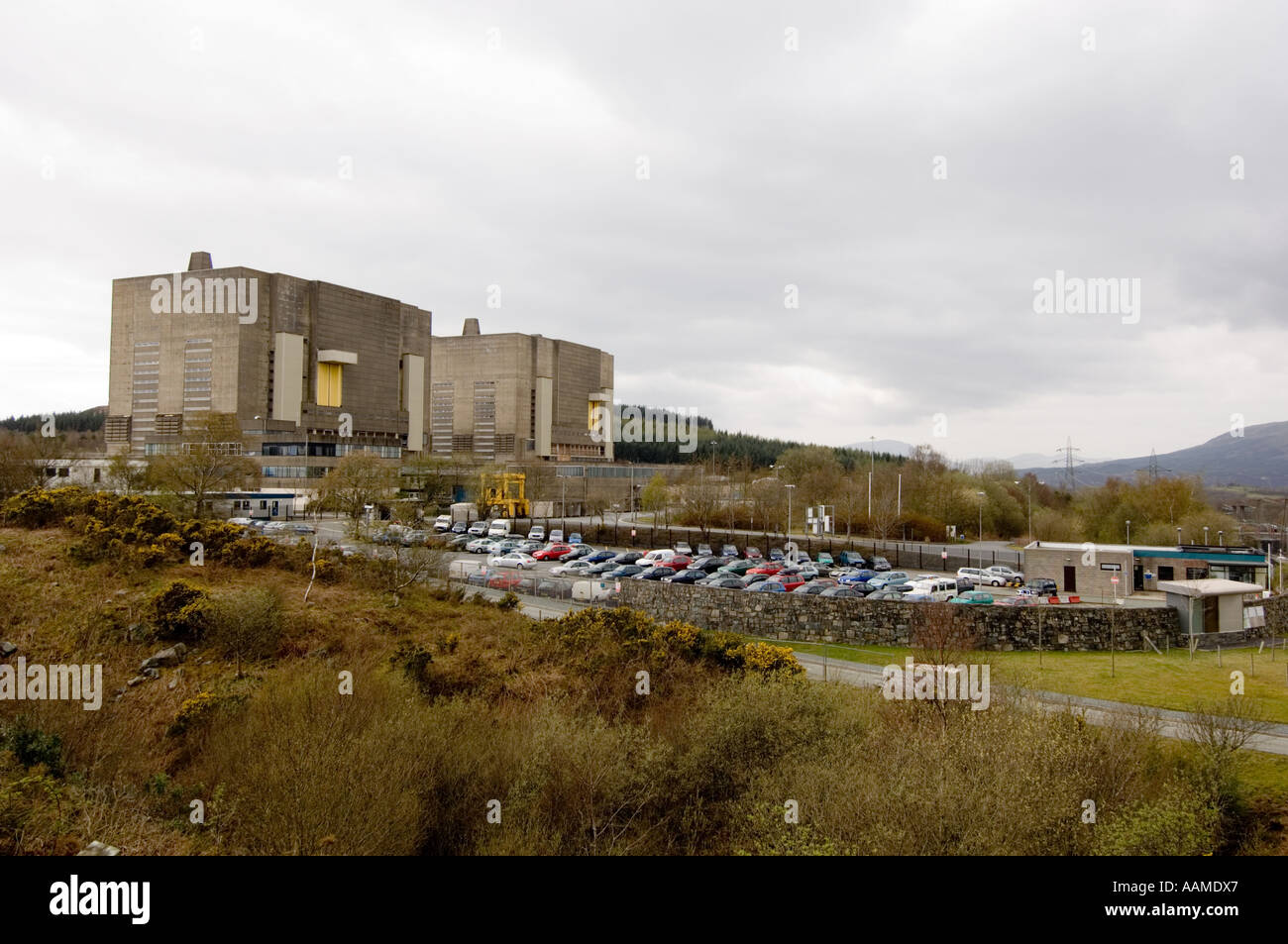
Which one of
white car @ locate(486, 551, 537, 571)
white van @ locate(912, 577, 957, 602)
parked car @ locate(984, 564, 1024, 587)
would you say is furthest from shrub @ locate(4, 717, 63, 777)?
parked car @ locate(984, 564, 1024, 587)

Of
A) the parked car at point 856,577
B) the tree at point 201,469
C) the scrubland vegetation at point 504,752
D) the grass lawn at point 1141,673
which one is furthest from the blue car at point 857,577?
the tree at point 201,469

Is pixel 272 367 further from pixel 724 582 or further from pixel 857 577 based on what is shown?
pixel 857 577

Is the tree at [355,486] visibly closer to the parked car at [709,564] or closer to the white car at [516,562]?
the white car at [516,562]

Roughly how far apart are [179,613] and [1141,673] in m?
30.4

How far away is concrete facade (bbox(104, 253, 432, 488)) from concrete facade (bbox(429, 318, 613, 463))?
19.7m

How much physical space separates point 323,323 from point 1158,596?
81.3 metres

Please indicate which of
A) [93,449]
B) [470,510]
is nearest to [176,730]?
[470,510]

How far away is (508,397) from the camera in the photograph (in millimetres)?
105500

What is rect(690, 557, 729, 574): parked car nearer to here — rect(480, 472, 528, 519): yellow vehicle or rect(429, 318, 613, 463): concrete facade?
rect(480, 472, 528, 519): yellow vehicle

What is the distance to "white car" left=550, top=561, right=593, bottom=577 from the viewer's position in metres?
41.7

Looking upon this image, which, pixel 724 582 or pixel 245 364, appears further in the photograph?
pixel 245 364

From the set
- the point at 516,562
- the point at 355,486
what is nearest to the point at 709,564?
the point at 516,562

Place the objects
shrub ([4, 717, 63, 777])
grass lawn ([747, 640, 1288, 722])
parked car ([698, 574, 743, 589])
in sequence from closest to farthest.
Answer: shrub ([4, 717, 63, 777]) < grass lawn ([747, 640, 1288, 722]) < parked car ([698, 574, 743, 589])

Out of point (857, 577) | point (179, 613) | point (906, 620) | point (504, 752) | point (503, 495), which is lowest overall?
point (504, 752)
